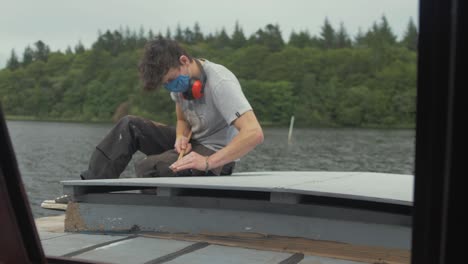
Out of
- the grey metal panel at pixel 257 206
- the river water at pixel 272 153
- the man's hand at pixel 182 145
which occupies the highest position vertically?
the man's hand at pixel 182 145

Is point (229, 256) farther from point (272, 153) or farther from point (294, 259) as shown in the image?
point (272, 153)

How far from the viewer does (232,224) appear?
9.84 ft

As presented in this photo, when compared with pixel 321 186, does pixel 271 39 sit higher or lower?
higher

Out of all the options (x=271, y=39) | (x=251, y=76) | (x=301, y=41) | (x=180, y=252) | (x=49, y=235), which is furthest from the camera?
(x=301, y=41)

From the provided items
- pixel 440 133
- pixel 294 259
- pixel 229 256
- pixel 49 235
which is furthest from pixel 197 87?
pixel 440 133

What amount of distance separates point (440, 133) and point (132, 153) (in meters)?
3.17

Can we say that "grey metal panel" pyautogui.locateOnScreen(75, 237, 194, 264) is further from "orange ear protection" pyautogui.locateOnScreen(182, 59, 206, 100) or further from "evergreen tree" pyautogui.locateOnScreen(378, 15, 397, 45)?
"evergreen tree" pyautogui.locateOnScreen(378, 15, 397, 45)

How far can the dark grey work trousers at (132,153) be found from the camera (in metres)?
3.94

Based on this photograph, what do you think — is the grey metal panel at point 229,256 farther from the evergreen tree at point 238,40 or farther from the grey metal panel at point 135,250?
the evergreen tree at point 238,40

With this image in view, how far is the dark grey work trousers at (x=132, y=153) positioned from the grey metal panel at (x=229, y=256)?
3.87 feet

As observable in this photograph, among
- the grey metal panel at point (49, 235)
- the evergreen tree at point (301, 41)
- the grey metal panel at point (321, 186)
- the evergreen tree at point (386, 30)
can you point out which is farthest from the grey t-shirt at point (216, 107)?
the evergreen tree at point (301, 41)

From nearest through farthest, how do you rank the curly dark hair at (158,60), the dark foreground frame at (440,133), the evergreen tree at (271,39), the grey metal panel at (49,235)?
the dark foreground frame at (440,133), the grey metal panel at (49,235), the curly dark hair at (158,60), the evergreen tree at (271,39)

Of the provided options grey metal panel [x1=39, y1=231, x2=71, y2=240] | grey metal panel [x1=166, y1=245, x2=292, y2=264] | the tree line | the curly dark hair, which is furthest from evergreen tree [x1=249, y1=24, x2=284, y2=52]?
grey metal panel [x1=166, y1=245, x2=292, y2=264]

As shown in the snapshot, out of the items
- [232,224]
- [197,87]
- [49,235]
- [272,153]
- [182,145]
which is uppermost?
[197,87]
